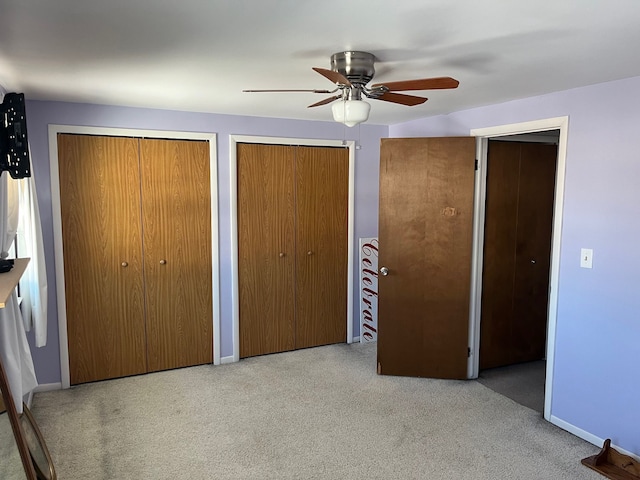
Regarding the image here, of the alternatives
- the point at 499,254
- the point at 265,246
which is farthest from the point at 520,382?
the point at 265,246

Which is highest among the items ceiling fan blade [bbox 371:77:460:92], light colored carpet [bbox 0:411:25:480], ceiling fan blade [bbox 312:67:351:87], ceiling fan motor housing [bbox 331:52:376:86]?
ceiling fan motor housing [bbox 331:52:376:86]

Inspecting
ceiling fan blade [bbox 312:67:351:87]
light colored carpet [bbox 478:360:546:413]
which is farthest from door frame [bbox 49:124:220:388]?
light colored carpet [bbox 478:360:546:413]

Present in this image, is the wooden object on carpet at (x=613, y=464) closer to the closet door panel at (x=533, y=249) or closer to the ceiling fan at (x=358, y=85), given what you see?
the closet door panel at (x=533, y=249)

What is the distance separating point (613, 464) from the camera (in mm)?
2543

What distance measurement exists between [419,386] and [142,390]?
2116 mm

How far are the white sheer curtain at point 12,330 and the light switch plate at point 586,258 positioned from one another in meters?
3.06

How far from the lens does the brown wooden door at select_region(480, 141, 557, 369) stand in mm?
3736

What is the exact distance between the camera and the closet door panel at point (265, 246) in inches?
156

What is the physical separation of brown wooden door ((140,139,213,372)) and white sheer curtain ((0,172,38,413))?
1.05 meters

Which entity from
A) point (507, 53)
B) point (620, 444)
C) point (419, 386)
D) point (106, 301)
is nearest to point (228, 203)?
point (106, 301)

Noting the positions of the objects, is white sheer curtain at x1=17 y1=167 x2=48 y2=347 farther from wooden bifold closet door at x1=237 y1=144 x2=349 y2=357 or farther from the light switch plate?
the light switch plate

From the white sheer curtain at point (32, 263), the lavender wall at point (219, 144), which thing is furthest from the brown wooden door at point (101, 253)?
the white sheer curtain at point (32, 263)

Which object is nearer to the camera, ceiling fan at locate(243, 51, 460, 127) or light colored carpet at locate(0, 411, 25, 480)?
light colored carpet at locate(0, 411, 25, 480)

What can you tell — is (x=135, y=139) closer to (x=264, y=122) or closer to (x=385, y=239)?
(x=264, y=122)
